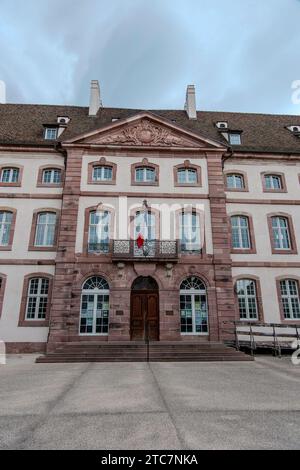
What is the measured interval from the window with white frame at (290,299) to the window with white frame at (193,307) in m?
4.36

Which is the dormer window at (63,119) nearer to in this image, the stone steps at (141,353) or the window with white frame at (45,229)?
the window with white frame at (45,229)

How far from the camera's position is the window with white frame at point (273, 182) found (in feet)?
58.7

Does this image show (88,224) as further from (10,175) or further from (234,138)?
(234,138)

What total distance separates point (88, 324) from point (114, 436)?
11.1 meters

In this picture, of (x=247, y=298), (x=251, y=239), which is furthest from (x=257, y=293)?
(x=251, y=239)

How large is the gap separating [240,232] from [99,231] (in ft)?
26.1

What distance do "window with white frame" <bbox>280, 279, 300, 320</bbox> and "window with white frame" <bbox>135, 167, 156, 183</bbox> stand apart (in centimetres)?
931

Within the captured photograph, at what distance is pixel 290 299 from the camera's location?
15.8m

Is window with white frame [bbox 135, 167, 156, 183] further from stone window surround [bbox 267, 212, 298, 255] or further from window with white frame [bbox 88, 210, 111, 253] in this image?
stone window surround [bbox 267, 212, 298, 255]

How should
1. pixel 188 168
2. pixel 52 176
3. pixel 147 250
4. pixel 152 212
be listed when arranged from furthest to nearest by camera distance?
pixel 188 168 → pixel 52 176 → pixel 152 212 → pixel 147 250

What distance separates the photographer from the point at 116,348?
12672mm

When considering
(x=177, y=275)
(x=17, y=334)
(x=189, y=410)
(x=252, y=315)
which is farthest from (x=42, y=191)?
(x=189, y=410)

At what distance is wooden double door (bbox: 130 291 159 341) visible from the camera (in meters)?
14.7

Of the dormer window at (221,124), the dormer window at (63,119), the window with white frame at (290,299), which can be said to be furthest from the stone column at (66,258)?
the window with white frame at (290,299)
